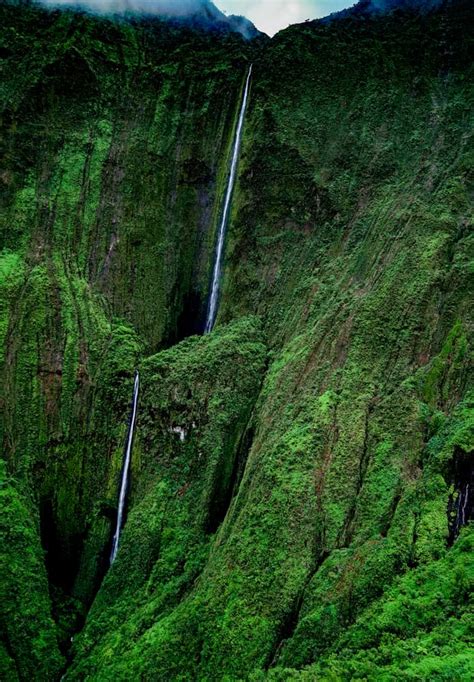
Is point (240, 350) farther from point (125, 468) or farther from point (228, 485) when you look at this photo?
point (125, 468)

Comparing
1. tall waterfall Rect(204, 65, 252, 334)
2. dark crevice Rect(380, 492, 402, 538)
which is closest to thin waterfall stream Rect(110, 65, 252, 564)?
tall waterfall Rect(204, 65, 252, 334)

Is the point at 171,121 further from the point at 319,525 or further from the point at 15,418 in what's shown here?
the point at 319,525

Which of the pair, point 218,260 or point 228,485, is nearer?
point 228,485

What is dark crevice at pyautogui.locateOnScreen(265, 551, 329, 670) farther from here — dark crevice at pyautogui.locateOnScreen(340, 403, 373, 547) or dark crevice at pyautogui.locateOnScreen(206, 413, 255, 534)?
dark crevice at pyautogui.locateOnScreen(206, 413, 255, 534)

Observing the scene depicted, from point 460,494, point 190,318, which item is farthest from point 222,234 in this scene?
point 460,494

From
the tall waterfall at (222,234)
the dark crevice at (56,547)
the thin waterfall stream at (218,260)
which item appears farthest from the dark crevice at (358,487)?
the tall waterfall at (222,234)

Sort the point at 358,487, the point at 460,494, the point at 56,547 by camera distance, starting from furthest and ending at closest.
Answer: the point at 56,547 < the point at 358,487 < the point at 460,494

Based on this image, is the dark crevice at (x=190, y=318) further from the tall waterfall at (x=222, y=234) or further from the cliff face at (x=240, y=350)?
the tall waterfall at (x=222, y=234)

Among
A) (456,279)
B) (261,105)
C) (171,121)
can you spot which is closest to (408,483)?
(456,279)
